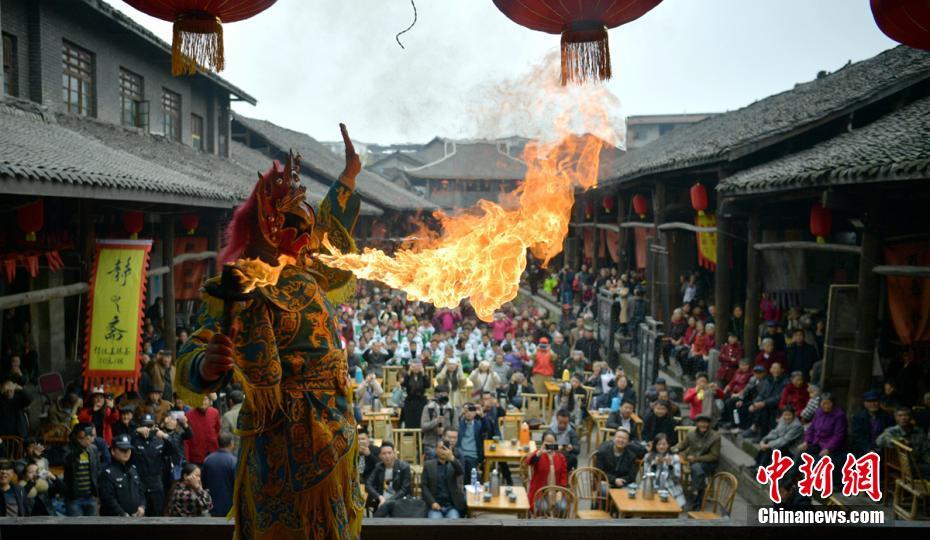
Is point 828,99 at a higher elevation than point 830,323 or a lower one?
higher

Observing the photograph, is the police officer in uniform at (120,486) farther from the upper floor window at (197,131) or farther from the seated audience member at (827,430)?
the upper floor window at (197,131)

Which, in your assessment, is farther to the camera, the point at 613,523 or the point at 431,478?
the point at 431,478

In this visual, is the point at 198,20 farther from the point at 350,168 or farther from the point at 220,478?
the point at 220,478

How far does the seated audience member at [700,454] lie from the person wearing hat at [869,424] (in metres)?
1.80

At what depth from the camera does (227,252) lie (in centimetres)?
304

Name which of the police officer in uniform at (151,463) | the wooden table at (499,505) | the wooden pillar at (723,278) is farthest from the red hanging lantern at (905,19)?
the wooden pillar at (723,278)

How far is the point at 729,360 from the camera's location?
1205 cm

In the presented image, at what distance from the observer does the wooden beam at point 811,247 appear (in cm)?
939

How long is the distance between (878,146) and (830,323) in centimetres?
236

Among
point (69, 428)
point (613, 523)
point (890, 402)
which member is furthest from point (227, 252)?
point (890, 402)

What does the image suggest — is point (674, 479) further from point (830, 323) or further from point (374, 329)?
point (374, 329)

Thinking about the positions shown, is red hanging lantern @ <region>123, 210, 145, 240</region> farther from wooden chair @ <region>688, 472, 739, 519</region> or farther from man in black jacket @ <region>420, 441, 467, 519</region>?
wooden chair @ <region>688, 472, 739, 519</region>

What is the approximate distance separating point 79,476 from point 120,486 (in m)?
0.44

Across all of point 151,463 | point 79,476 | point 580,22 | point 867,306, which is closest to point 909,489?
point 867,306
